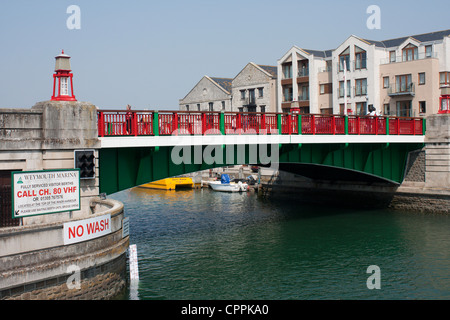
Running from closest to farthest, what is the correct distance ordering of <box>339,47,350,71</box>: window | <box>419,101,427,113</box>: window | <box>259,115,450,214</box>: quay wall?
1. <box>259,115,450,214</box>: quay wall
2. <box>419,101,427,113</box>: window
3. <box>339,47,350,71</box>: window

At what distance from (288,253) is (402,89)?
35585 mm

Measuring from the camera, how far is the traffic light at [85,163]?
21500mm

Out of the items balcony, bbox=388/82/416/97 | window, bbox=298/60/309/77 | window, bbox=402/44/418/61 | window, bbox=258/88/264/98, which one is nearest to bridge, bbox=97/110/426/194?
balcony, bbox=388/82/416/97

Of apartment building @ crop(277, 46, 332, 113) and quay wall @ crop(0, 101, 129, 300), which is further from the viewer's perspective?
apartment building @ crop(277, 46, 332, 113)

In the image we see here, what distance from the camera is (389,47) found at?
62.1 meters

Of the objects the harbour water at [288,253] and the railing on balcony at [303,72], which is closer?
the harbour water at [288,253]

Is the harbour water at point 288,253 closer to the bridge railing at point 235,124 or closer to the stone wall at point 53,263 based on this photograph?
the stone wall at point 53,263

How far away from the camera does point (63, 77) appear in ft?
70.2

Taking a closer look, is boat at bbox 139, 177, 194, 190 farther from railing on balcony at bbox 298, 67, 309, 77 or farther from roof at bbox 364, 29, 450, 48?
roof at bbox 364, 29, 450, 48

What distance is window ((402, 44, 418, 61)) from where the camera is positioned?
192 feet

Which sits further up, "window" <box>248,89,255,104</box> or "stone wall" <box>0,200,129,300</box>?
"window" <box>248,89,255,104</box>

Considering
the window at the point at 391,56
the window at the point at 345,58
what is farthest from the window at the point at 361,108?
the window at the point at 391,56

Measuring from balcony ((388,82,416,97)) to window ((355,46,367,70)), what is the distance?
472 centimetres

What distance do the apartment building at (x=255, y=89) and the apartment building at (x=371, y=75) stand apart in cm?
205
